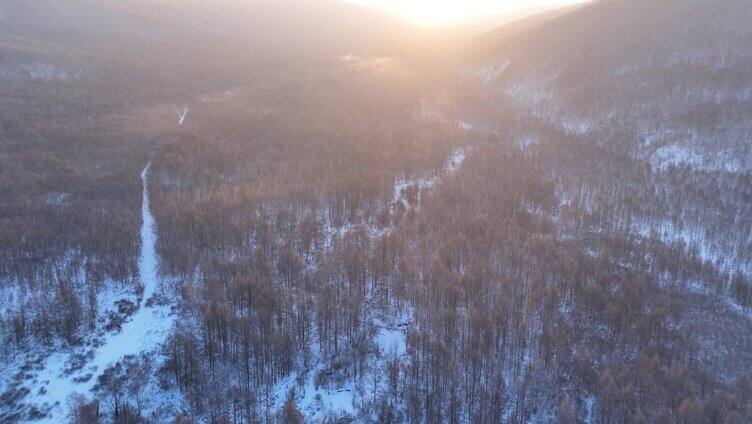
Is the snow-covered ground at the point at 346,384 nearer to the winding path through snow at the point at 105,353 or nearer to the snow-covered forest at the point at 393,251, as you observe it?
the snow-covered forest at the point at 393,251

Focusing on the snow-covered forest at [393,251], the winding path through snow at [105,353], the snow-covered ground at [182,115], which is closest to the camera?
the winding path through snow at [105,353]

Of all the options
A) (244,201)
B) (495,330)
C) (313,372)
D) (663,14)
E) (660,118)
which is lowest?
(313,372)

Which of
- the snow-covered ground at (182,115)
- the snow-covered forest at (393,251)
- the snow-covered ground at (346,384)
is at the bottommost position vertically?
the snow-covered ground at (346,384)

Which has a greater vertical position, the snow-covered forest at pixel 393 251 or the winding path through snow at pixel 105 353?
the snow-covered forest at pixel 393 251

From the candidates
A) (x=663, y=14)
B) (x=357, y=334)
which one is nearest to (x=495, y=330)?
(x=357, y=334)

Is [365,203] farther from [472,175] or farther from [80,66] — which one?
[80,66]

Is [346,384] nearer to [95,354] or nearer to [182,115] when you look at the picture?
[95,354]

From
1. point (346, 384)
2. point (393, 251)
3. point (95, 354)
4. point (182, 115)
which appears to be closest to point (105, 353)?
point (95, 354)

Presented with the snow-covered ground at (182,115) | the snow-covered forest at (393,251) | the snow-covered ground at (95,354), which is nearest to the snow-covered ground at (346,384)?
the snow-covered forest at (393,251)

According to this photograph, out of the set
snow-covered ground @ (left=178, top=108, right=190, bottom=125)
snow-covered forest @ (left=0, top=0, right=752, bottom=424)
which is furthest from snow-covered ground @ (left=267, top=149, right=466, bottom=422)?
snow-covered ground @ (left=178, top=108, right=190, bottom=125)
